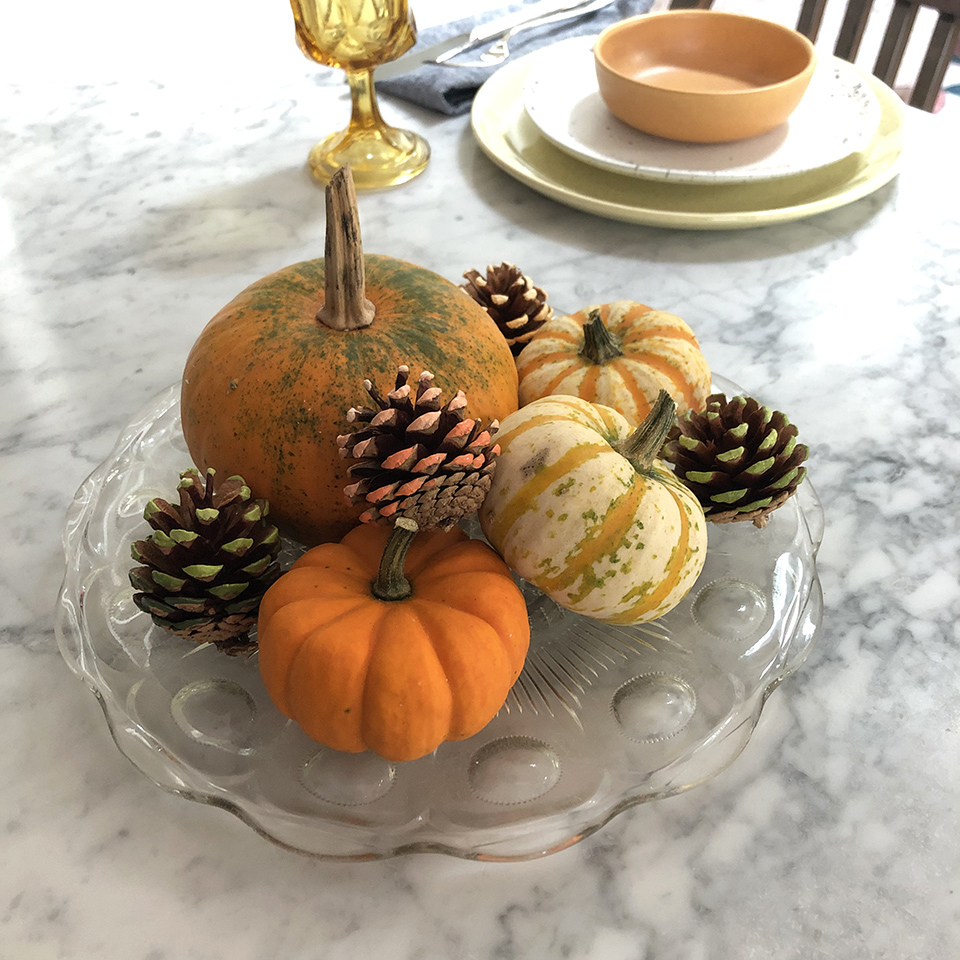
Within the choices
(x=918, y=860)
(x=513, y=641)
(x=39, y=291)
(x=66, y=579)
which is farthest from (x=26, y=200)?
(x=918, y=860)

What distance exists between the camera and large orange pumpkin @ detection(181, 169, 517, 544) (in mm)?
582

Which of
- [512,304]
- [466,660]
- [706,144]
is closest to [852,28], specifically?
[706,144]

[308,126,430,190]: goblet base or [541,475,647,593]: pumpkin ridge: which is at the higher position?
[541,475,647,593]: pumpkin ridge

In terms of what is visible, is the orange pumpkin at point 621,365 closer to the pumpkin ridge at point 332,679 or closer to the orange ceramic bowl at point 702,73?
the pumpkin ridge at point 332,679

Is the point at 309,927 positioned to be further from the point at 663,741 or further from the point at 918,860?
the point at 918,860

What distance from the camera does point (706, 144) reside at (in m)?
1.09

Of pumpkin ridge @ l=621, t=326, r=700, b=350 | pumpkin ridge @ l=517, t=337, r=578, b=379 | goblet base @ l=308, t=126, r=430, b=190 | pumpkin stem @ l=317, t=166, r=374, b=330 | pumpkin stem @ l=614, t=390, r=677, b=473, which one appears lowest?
goblet base @ l=308, t=126, r=430, b=190

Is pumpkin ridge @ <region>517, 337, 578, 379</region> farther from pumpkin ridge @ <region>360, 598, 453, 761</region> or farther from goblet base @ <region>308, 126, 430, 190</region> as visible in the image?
goblet base @ <region>308, 126, 430, 190</region>

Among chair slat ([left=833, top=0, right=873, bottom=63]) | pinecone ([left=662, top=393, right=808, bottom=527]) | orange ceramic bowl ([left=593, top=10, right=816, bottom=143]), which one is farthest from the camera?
chair slat ([left=833, top=0, right=873, bottom=63])

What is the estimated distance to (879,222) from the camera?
110cm

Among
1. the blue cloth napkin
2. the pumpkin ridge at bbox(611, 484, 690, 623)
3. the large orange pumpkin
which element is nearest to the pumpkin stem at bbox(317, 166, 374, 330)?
the large orange pumpkin

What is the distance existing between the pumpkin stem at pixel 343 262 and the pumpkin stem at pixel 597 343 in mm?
176

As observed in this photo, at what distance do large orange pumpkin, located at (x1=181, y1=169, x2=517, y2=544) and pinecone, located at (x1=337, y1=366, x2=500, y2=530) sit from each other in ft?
0.18

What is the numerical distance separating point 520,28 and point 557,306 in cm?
61
